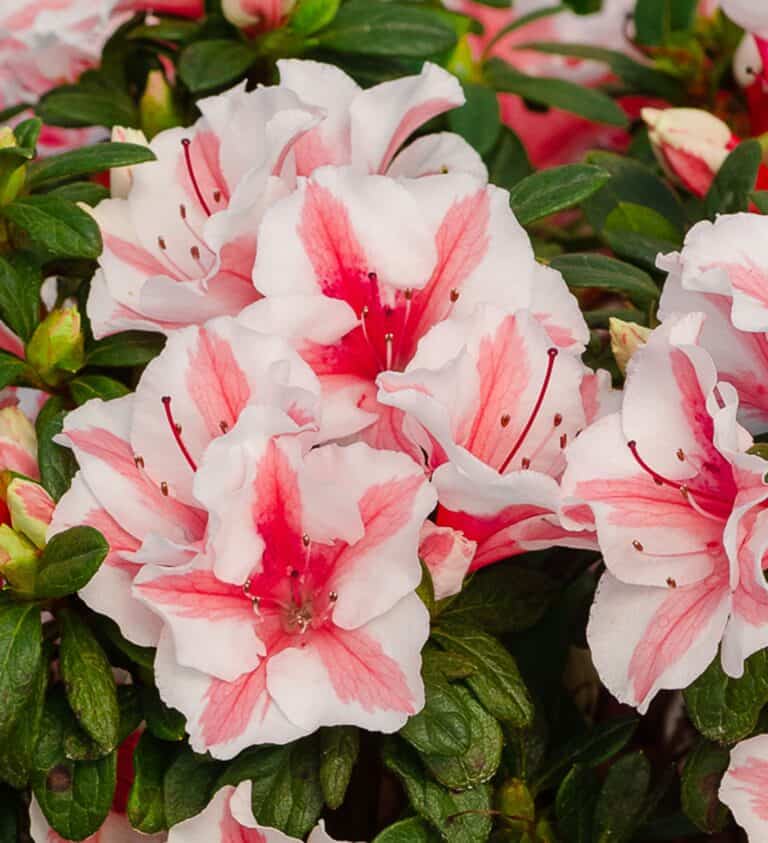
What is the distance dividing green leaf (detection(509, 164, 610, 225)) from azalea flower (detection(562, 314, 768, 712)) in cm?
18

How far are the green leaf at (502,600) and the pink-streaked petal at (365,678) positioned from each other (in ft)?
0.35

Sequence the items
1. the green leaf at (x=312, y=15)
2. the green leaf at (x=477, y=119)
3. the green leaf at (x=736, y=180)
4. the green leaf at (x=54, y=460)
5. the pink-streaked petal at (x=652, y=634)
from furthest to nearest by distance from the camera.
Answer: the green leaf at (x=477, y=119) → the green leaf at (x=312, y=15) → the green leaf at (x=736, y=180) → the green leaf at (x=54, y=460) → the pink-streaked petal at (x=652, y=634)

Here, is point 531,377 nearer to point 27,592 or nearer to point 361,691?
point 361,691

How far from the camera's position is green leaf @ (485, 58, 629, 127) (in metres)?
1.32

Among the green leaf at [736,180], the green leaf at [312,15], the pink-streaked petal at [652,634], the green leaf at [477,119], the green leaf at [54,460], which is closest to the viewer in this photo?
the pink-streaked petal at [652,634]

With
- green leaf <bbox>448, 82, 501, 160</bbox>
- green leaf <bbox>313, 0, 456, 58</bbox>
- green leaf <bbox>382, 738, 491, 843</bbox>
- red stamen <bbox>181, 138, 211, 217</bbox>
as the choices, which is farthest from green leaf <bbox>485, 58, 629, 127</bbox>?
green leaf <bbox>382, 738, 491, 843</bbox>

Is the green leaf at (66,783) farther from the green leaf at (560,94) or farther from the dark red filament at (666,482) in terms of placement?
the green leaf at (560,94)

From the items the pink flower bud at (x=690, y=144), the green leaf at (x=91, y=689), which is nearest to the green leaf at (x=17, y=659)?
the green leaf at (x=91, y=689)

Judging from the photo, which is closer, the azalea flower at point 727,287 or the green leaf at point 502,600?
the azalea flower at point 727,287

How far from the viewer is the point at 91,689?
2.77 ft

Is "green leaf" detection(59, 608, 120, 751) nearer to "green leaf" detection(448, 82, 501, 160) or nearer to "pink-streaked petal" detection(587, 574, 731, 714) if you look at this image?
"pink-streaked petal" detection(587, 574, 731, 714)

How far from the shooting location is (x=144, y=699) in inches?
35.1

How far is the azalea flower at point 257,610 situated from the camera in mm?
789

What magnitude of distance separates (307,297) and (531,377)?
134 millimetres
